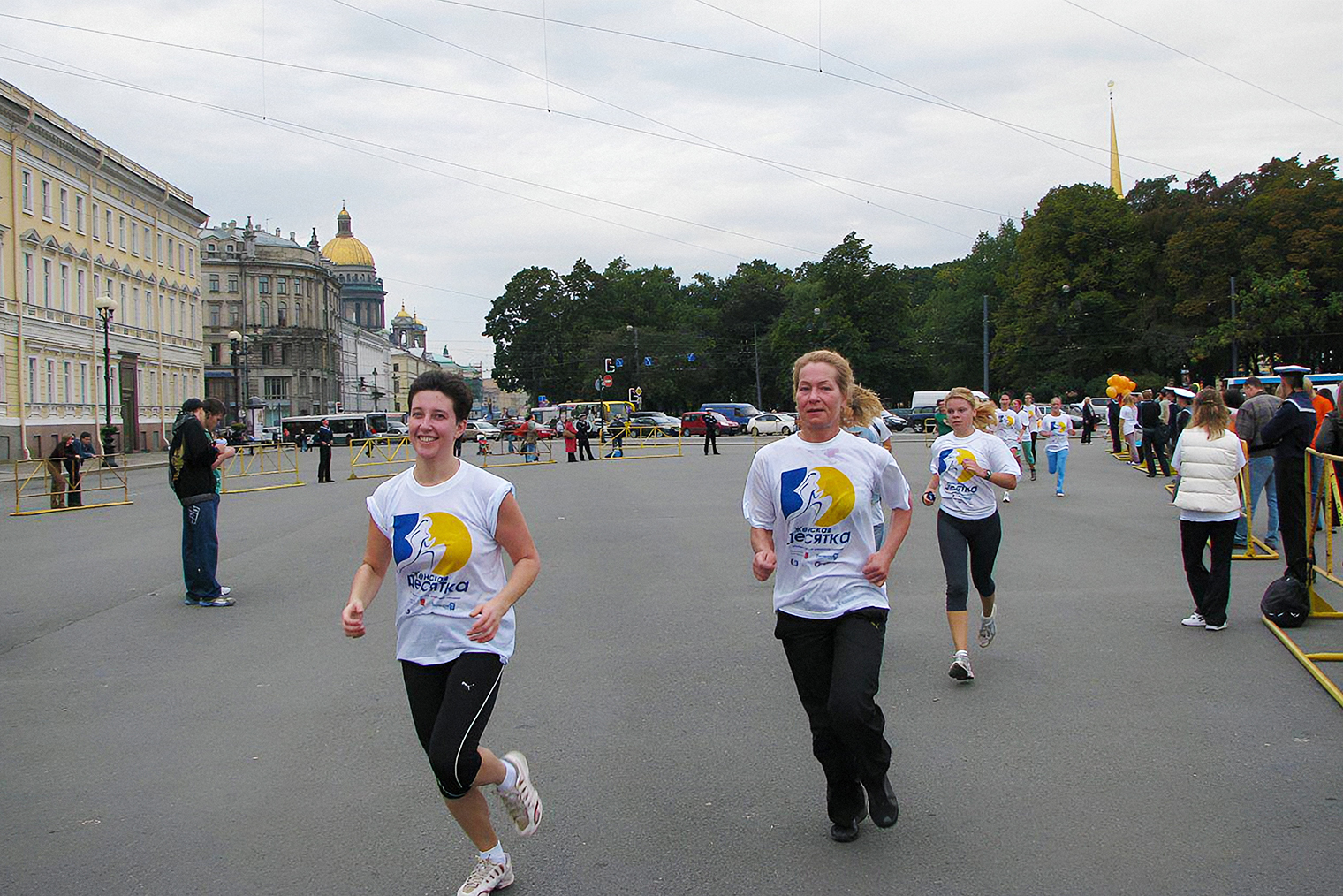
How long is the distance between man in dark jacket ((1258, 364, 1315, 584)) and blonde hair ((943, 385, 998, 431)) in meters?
2.72

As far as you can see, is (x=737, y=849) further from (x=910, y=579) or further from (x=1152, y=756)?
(x=910, y=579)

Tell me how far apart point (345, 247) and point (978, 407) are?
177m

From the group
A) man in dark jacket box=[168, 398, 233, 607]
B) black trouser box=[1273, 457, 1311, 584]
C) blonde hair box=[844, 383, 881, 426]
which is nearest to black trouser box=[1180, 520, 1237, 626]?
black trouser box=[1273, 457, 1311, 584]

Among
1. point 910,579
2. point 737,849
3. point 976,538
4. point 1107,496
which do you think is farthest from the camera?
point 1107,496

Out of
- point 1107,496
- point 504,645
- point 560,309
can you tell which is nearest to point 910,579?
point 504,645

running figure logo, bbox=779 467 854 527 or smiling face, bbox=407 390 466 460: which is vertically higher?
smiling face, bbox=407 390 466 460

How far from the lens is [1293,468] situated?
9.39m

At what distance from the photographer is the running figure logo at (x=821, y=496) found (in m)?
4.37

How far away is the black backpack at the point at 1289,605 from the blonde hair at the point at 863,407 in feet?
10.0

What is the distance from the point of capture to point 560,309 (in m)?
103

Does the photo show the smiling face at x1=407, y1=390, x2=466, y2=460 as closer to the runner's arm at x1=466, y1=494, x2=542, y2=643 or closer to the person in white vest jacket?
the runner's arm at x1=466, y1=494, x2=542, y2=643

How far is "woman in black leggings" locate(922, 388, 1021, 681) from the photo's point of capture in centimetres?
696

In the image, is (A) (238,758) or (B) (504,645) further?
(A) (238,758)

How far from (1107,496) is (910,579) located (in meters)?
9.99
